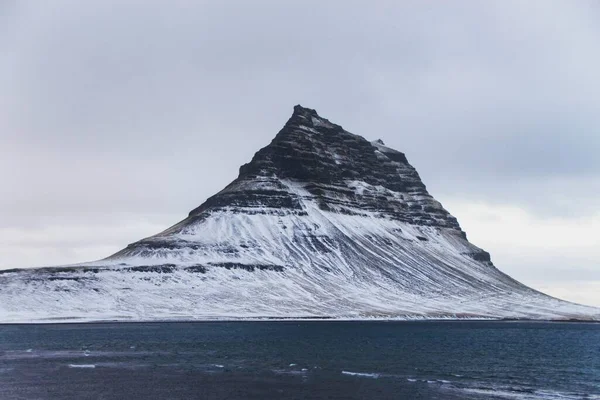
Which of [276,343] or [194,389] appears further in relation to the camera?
[276,343]

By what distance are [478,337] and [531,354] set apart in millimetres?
49447

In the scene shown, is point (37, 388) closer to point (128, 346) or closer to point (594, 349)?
point (128, 346)

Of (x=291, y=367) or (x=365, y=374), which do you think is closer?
(x=365, y=374)

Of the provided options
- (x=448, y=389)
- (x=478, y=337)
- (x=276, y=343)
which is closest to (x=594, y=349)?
(x=478, y=337)

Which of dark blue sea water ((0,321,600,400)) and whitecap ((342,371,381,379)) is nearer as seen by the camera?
dark blue sea water ((0,321,600,400))

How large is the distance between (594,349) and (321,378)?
77.4 metres

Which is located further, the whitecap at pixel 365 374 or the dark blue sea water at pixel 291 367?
the whitecap at pixel 365 374

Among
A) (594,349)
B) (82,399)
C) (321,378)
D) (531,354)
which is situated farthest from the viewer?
(594,349)

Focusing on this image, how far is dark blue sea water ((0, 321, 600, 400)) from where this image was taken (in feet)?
278

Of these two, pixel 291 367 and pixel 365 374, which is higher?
pixel 365 374

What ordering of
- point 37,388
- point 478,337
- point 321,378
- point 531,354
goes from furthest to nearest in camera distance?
point 478,337 < point 531,354 < point 321,378 < point 37,388

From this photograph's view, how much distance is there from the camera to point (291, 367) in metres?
108

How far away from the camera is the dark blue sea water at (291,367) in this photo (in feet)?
278

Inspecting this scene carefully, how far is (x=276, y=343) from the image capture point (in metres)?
153
